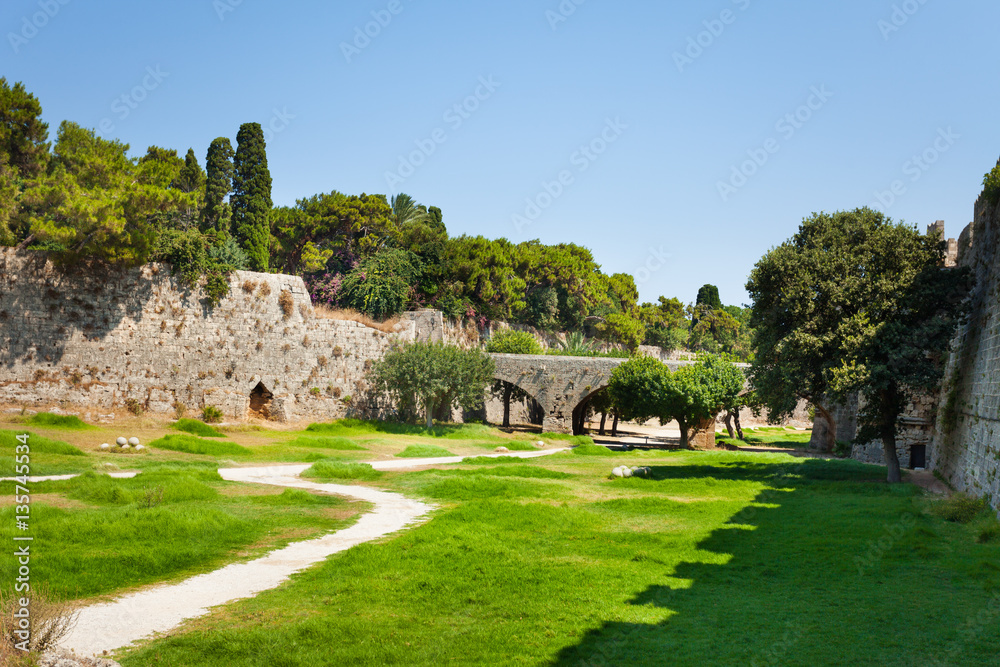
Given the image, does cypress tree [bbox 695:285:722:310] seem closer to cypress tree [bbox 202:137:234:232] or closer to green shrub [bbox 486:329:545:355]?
green shrub [bbox 486:329:545:355]

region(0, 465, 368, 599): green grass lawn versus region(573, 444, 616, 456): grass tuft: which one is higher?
region(573, 444, 616, 456): grass tuft

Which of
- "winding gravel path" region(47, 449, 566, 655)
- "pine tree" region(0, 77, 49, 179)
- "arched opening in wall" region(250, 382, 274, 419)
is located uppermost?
"pine tree" region(0, 77, 49, 179)

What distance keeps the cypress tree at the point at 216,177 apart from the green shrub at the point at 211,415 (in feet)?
60.6

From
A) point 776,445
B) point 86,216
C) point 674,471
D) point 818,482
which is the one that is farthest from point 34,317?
point 776,445

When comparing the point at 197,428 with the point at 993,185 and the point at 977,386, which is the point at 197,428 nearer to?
the point at 977,386

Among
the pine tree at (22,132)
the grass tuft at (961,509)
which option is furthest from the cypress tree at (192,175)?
the grass tuft at (961,509)

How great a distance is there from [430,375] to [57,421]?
16.8 meters

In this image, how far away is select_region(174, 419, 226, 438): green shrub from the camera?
98.8 ft

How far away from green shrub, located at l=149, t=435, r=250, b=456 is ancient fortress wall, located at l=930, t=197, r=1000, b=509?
73.0ft

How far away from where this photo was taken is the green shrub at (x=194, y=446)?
25.5 metres

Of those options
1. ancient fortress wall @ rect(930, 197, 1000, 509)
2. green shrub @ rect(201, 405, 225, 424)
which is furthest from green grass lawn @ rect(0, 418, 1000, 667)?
green shrub @ rect(201, 405, 225, 424)

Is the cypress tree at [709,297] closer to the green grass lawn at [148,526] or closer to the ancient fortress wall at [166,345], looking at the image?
the ancient fortress wall at [166,345]

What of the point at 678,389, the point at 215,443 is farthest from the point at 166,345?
the point at 678,389

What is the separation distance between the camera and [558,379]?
44.2 m
